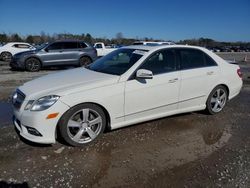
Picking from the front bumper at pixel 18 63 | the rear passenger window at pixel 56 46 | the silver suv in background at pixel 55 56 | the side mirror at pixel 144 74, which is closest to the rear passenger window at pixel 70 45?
the silver suv in background at pixel 55 56

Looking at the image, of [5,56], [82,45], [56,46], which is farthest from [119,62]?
[5,56]

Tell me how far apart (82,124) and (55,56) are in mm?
10565

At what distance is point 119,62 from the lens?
5.25 meters

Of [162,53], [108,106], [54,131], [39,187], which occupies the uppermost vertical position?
[162,53]

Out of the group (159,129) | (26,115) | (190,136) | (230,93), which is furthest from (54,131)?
(230,93)

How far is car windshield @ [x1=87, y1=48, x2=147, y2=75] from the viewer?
4883mm

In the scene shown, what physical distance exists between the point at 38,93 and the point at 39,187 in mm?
1497

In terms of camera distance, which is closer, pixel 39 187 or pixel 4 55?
pixel 39 187

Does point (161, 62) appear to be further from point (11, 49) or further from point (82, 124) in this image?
point (11, 49)

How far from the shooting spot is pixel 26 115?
3998 millimetres

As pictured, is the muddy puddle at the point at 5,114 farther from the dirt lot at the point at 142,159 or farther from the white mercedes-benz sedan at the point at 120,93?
the white mercedes-benz sedan at the point at 120,93

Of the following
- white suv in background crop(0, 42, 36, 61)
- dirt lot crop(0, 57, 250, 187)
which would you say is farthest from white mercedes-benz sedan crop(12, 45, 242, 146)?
white suv in background crop(0, 42, 36, 61)

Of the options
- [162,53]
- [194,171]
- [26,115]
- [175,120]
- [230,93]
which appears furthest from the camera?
[230,93]

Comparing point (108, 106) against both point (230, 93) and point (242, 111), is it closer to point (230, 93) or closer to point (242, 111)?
point (230, 93)
